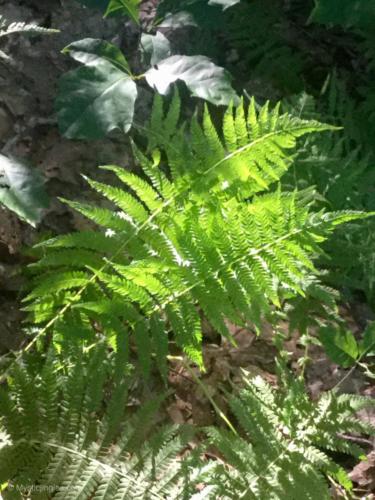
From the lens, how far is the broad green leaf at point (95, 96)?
6.19 feet

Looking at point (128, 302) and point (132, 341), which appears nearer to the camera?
point (128, 302)

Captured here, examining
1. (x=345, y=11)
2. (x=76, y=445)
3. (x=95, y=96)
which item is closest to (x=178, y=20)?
(x=95, y=96)

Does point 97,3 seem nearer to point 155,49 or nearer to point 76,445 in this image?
point 155,49

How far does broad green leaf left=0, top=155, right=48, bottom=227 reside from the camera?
5.88ft

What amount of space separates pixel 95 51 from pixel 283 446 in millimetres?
1384

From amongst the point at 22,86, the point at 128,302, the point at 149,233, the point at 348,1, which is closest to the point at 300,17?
the point at 348,1

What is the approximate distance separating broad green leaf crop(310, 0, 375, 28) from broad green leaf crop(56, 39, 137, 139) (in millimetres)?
707

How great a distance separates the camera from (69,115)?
1899 millimetres

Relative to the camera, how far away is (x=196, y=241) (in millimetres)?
1668

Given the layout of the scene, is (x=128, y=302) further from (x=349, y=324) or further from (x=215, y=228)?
(x=349, y=324)

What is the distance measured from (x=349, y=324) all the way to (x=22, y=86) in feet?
5.23

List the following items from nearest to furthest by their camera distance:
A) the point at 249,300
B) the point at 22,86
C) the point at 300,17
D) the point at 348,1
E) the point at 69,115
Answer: the point at 249,300
the point at 69,115
the point at 348,1
the point at 22,86
the point at 300,17

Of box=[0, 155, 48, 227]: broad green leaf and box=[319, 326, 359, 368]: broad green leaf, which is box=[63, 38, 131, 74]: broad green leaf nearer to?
box=[0, 155, 48, 227]: broad green leaf

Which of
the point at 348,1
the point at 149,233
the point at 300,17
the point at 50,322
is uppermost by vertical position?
the point at 348,1
